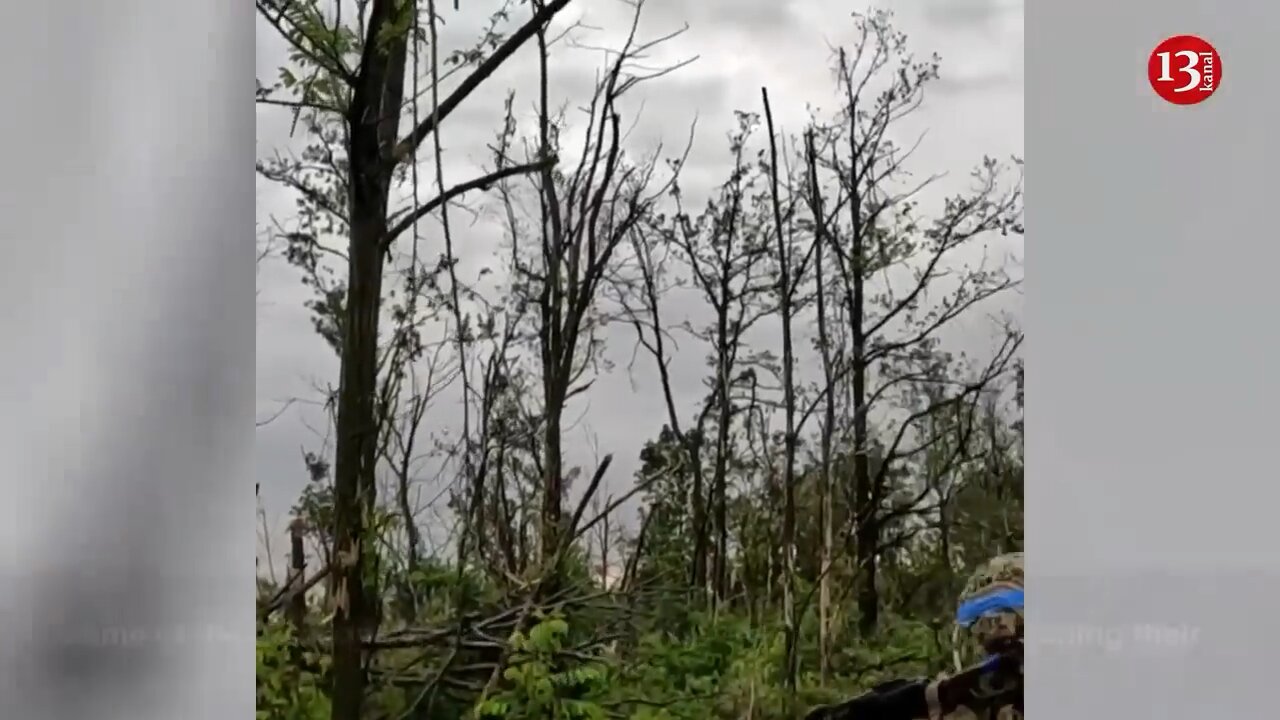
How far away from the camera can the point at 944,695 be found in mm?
1521

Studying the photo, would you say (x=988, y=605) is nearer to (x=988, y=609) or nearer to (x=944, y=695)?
(x=988, y=609)

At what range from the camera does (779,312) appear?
155 cm

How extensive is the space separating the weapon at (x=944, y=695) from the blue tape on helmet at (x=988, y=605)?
0.06m

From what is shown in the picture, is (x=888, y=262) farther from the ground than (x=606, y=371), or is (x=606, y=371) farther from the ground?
(x=888, y=262)

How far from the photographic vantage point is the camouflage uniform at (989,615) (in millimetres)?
1501

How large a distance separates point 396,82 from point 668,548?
95 cm

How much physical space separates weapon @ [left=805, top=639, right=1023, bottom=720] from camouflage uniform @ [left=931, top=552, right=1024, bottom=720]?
0.04 ft

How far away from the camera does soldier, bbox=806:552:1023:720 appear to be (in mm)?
1503
